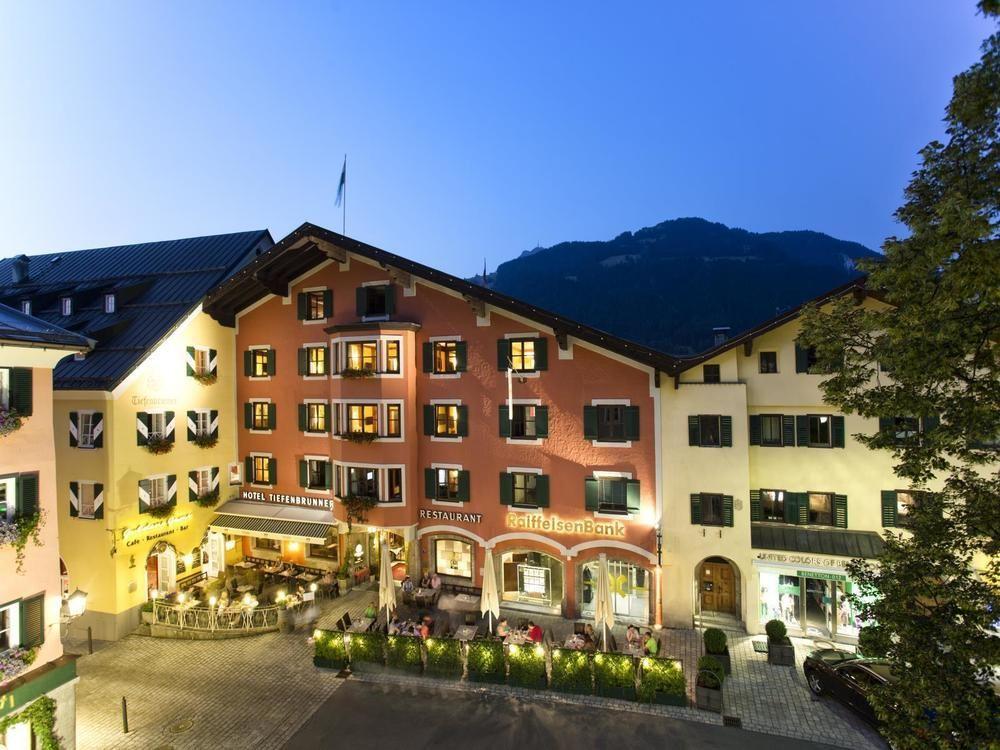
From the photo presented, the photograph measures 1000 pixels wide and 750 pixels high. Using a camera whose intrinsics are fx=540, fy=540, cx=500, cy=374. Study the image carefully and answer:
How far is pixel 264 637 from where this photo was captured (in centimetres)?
2156

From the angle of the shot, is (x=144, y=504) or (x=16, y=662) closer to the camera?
(x=16, y=662)

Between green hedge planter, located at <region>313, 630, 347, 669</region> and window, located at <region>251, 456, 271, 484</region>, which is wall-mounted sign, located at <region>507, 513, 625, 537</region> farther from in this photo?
window, located at <region>251, 456, 271, 484</region>

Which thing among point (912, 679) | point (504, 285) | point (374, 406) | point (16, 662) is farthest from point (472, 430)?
point (504, 285)

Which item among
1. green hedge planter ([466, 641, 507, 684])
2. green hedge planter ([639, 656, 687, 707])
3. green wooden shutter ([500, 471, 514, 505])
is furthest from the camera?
green wooden shutter ([500, 471, 514, 505])

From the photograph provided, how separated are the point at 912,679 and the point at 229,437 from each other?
28384 millimetres

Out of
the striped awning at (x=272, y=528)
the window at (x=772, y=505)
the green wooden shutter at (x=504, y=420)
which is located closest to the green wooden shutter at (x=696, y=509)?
the window at (x=772, y=505)

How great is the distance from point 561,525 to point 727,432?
773cm

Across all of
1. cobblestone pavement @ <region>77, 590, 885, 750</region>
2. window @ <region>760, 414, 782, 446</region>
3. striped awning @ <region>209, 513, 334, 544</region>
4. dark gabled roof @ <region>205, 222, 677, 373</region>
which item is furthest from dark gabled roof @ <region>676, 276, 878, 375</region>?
striped awning @ <region>209, 513, 334, 544</region>

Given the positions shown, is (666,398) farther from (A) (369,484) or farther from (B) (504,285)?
(B) (504,285)

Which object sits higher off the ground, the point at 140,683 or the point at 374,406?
the point at 374,406

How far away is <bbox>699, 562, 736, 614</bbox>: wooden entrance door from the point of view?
21.7m

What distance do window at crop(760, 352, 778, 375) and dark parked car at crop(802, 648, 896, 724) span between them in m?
9.63

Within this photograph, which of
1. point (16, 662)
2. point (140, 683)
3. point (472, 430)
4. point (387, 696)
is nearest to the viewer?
point (16, 662)

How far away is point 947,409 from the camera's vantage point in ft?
27.5
